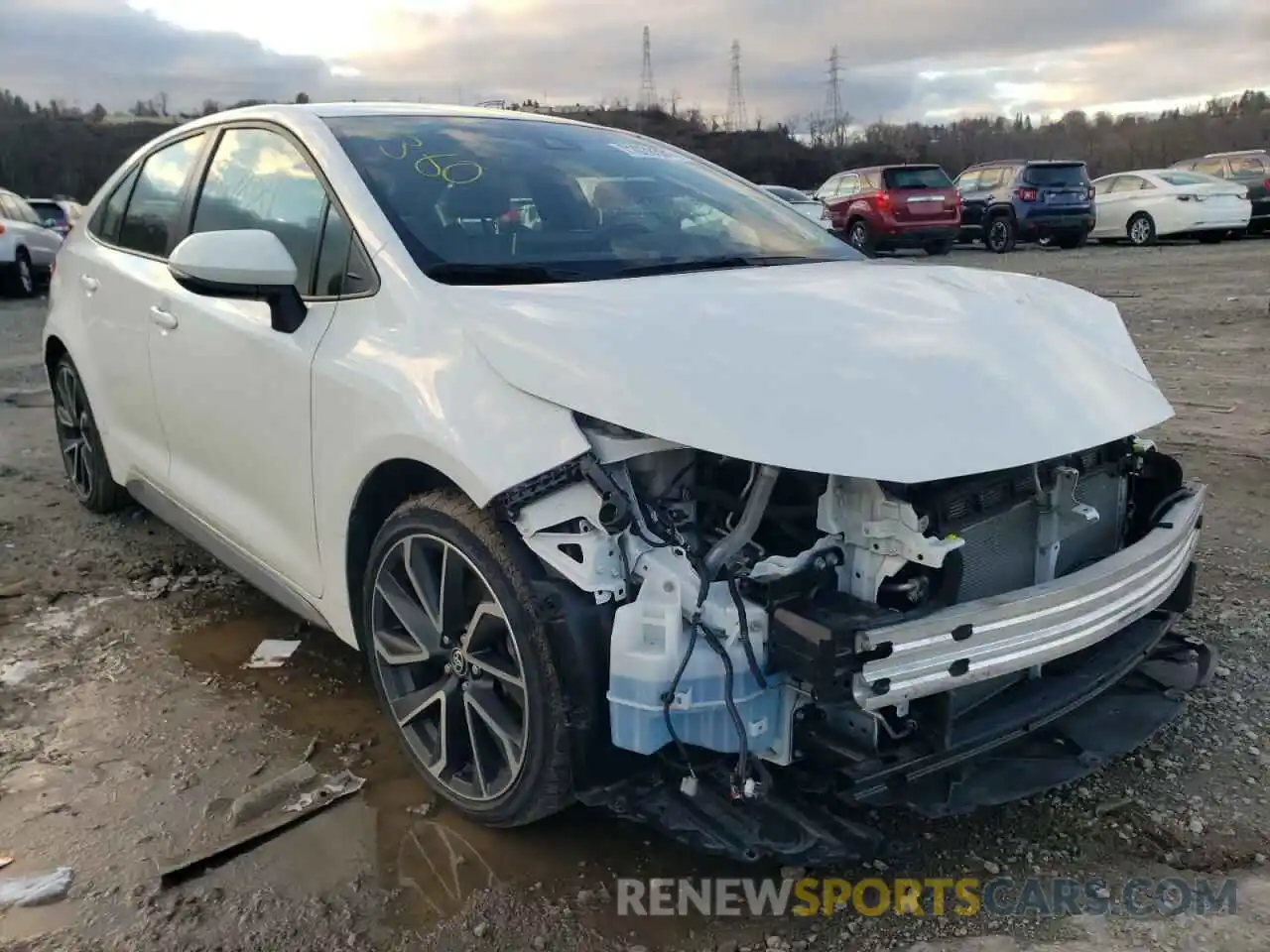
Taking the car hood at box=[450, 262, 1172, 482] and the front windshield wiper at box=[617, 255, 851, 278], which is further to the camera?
the front windshield wiper at box=[617, 255, 851, 278]

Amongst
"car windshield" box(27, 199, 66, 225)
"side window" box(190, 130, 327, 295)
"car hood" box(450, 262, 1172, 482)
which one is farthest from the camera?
"car windshield" box(27, 199, 66, 225)

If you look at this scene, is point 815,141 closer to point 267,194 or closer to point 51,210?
point 51,210

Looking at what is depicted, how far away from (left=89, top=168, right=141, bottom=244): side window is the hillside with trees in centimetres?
3400

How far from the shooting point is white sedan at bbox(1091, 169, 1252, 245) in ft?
65.6

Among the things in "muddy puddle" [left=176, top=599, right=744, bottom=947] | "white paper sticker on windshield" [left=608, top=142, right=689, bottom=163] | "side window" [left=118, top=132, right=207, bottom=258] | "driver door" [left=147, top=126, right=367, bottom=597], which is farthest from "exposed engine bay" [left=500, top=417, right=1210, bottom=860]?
"side window" [left=118, top=132, right=207, bottom=258]

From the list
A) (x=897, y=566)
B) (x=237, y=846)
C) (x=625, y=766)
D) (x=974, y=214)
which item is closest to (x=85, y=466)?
(x=237, y=846)

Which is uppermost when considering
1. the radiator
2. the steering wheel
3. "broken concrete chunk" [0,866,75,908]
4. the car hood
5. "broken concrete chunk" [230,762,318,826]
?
the steering wheel

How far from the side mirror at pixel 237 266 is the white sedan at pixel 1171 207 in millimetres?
20791

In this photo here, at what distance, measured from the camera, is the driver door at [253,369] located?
306 centimetres

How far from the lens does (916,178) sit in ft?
65.9

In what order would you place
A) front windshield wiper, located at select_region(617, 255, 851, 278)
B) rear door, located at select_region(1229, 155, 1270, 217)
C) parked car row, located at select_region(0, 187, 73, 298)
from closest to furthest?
front windshield wiper, located at select_region(617, 255, 851, 278), parked car row, located at select_region(0, 187, 73, 298), rear door, located at select_region(1229, 155, 1270, 217)

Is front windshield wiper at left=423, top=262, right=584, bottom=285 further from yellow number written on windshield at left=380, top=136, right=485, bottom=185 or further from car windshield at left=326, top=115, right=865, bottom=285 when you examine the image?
yellow number written on windshield at left=380, top=136, right=485, bottom=185

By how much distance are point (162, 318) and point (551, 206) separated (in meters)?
1.53

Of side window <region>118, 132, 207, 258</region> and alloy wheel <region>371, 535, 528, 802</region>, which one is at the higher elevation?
side window <region>118, 132, 207, 258</region>
